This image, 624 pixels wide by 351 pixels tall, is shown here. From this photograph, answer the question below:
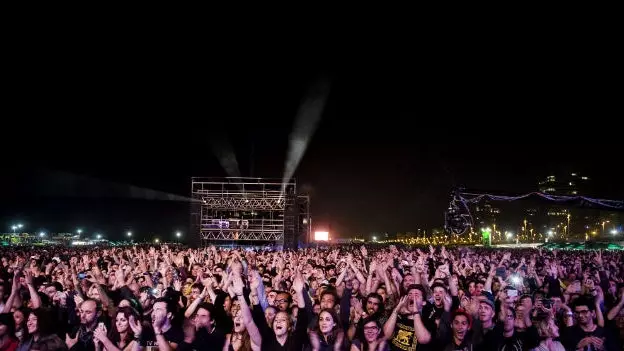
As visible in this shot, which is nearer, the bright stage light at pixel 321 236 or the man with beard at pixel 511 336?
the man with beard at pixel 511 336

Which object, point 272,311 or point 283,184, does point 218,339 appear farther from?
point 283,184

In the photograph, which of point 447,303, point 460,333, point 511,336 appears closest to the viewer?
point 460,333

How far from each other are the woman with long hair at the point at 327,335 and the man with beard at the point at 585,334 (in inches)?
97.4

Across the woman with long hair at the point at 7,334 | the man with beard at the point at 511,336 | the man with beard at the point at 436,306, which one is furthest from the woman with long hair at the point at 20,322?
the man with beard at the point at 511,336

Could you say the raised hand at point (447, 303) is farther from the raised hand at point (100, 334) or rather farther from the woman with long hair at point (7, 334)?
the woman with long hair at point (7, 334)

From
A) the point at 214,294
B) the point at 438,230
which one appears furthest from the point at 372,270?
the point at 438,230

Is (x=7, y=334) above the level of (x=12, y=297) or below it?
below

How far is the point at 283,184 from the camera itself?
2758 cm

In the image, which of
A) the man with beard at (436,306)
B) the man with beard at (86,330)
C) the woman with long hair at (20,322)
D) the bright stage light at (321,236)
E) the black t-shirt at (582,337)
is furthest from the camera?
the bright stage light at (321,236)

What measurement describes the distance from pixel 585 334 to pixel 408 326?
6.31 ft

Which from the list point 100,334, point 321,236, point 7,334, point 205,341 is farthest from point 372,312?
point 321,236

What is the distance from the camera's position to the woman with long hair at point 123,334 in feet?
14.4

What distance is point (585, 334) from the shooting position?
529cm

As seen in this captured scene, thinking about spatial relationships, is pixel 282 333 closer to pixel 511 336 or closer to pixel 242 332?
pixel 242 332
